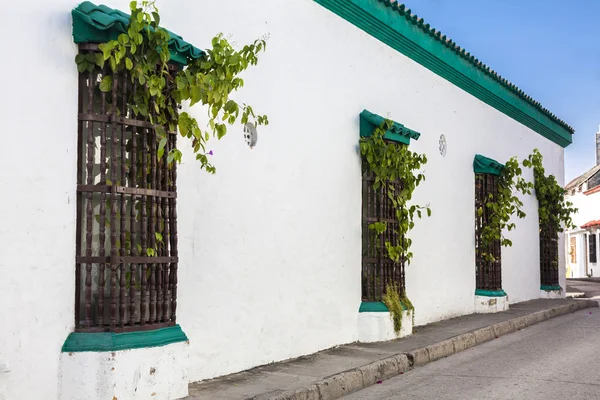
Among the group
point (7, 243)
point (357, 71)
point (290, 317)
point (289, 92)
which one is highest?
point (357, 71)

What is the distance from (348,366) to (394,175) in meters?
2.86

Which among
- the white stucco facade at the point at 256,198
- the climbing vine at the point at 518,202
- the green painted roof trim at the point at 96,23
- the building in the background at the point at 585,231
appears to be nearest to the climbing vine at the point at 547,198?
the climbing vine at the point at 518,202

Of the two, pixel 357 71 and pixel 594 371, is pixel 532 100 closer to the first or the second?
pixel 357 71

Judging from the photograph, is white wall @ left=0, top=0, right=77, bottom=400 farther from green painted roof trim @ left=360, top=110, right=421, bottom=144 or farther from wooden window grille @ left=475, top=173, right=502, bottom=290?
wooden window grille @ left=475, top=173, right=502, bottom=290

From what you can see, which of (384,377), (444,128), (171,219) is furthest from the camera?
(444,128)

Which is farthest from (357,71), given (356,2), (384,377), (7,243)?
(7,243)

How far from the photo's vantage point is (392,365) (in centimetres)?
718

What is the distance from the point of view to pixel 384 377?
699cm

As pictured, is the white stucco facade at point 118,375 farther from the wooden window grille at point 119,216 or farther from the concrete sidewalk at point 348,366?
the concrete sidewalk at point 348,366

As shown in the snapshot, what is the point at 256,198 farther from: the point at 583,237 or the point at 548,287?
the point at 583,237

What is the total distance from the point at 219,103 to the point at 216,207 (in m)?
1.05

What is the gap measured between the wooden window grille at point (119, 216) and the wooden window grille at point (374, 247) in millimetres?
3768

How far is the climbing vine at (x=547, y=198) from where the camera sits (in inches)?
600

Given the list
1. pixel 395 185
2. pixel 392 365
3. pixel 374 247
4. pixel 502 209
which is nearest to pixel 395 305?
pixel 374 247
